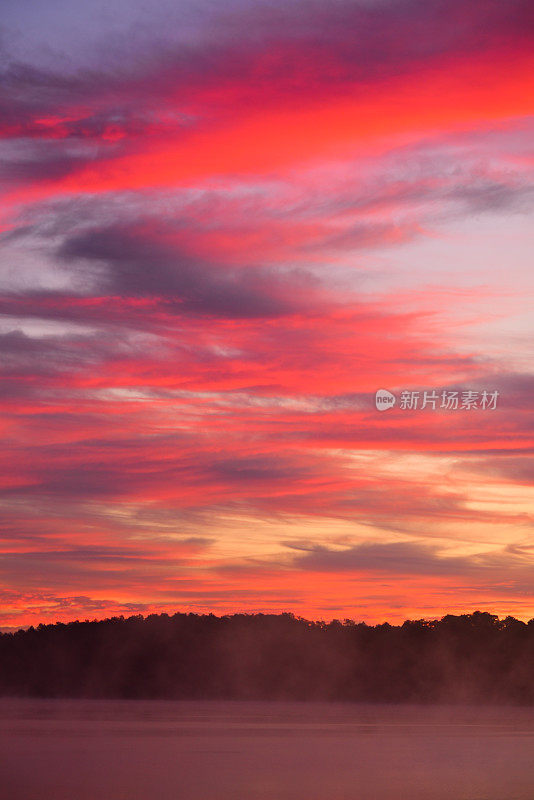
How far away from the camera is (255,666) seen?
173 metres

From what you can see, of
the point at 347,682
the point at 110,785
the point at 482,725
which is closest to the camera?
the point at 110,785

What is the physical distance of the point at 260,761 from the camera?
55.7 metres

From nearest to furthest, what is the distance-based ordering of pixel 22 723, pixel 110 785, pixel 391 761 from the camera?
pixel 110 785 → pixel 391 761 → pixel 22 723

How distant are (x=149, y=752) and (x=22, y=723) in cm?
3338

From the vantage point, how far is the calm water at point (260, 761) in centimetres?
4316

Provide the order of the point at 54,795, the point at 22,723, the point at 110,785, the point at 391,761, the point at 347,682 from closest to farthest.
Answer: the point at 54,795 < the point at 110,785 < the point at 391,761 < the point at 22,723 < the point at 347,682

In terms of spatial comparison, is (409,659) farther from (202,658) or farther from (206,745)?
(206,745)

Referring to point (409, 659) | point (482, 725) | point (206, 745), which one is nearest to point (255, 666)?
point (409, 659)

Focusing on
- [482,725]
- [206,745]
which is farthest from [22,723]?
[482,725]

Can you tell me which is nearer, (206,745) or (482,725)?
(206,745)

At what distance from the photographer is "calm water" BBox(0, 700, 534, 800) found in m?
43.2

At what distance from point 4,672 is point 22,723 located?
89.6 metres

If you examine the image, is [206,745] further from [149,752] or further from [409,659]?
[409,659]

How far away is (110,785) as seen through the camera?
44.4 m
